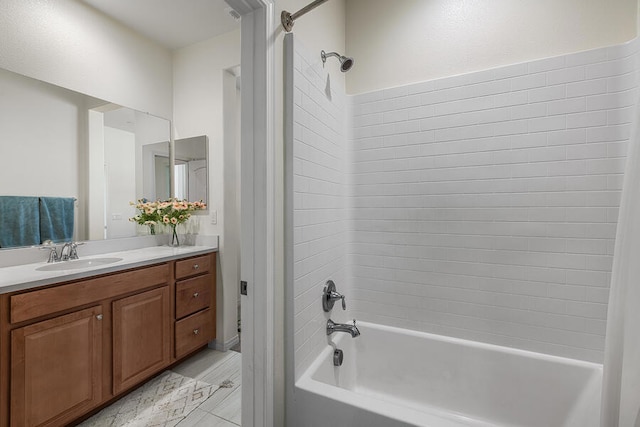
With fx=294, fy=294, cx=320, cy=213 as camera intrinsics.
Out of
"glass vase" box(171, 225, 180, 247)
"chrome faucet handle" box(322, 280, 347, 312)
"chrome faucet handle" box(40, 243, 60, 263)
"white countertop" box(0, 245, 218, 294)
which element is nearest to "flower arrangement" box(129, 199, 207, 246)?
"glass vase" box(171, 225, 180, 247)

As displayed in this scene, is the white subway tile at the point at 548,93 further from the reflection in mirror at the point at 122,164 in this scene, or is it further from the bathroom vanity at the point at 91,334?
the reflection in mirror at the point at 122,164

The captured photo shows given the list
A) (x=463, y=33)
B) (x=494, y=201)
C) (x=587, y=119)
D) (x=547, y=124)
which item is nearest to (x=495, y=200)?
(x=494, y=201)

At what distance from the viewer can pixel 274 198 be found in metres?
1.19

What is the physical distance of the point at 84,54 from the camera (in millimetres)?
2102

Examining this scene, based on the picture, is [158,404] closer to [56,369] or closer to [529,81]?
[56,369]

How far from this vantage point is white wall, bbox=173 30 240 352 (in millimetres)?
2479

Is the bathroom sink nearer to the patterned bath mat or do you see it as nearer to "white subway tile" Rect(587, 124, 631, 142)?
the patterned bath mat

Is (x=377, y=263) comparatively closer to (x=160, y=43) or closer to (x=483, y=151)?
(x=483, y=151)

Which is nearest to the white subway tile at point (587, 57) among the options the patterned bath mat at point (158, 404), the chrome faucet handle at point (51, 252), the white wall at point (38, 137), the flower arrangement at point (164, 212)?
the flower arrangement at point (164, 212)

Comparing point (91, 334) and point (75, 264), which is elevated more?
point (75, 264)

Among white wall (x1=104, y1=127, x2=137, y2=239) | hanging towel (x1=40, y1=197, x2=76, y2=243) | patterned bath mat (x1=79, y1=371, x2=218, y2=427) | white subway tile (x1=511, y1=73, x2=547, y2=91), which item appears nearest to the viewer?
white subway tile (x1=511, y1=73, x2=547, y2=91)

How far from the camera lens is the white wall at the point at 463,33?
146 centimetres

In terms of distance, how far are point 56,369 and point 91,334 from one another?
203mm

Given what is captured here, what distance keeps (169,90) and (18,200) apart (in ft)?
4.83
